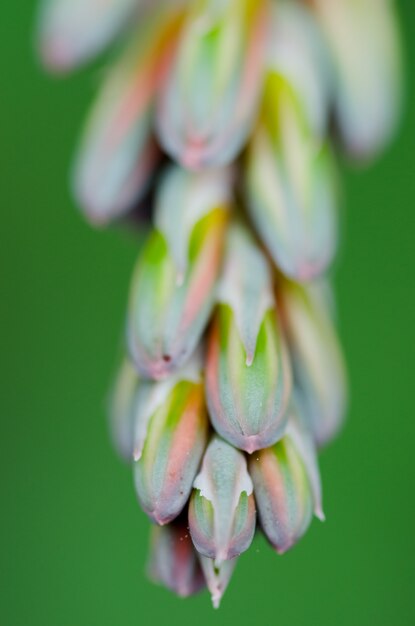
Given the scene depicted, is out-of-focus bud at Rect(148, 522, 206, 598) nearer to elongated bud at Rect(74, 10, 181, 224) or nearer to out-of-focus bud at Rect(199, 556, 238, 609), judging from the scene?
out-of-focus bud at Rect(199, 556, 238, 609)

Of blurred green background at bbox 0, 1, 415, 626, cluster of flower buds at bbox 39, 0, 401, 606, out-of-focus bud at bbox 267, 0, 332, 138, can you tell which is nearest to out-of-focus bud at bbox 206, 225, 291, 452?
cluster of flower buds at bbox 39, 0, 401, 606

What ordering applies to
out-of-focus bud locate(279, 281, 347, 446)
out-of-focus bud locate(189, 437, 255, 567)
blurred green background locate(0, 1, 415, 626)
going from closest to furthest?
out-of-focus bud locate(189, 437, 255, 567)
out-of-focus bud locate(279, 281, 347, 446)
blurred green background locate(0, 1, 415, 626)

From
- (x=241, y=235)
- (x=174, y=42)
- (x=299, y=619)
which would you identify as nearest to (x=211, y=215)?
(x=241, y=235)

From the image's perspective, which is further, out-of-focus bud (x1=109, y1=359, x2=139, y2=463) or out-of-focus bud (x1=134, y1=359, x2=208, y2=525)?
out-of-focus bud (x1=109, y1=359, x2=139, y2=463)

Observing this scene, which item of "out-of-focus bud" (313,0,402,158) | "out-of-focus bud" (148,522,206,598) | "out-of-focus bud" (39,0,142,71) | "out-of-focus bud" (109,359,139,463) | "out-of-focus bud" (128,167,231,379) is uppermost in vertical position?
"out-of-focus bud" (39,0,142,71)

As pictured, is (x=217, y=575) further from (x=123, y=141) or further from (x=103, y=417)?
(x=103, y=417)

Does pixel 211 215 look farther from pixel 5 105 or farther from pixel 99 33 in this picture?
pixel 5 105

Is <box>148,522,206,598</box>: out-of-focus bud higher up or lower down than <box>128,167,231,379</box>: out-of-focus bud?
lower down

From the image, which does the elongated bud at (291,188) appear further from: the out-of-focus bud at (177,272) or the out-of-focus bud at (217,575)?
the out-of-focus bud at (217,575)
